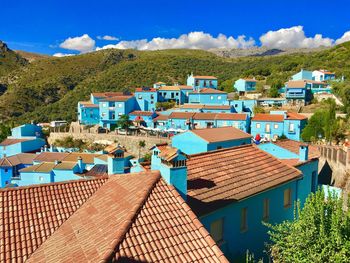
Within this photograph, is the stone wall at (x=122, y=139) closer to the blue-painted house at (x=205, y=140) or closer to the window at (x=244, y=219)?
the blue-painted house at (x=205, y=140)

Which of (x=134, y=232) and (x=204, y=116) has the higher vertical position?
(x=134, y=232)

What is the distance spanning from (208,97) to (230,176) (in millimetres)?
51895

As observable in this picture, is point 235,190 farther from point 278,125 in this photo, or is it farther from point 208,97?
point 208,97

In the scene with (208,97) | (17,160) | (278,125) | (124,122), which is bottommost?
(17,160)

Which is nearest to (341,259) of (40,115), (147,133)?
(147,133)

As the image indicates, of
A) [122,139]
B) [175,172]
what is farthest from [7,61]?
[175,172]

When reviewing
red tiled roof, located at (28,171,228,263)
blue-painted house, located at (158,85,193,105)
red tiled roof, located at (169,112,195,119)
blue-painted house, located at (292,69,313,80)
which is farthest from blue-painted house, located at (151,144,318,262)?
blue-painted house, located at (292,69,313,80)

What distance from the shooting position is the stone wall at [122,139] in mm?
51219

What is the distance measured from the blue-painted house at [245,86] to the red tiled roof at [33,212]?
63.2 m

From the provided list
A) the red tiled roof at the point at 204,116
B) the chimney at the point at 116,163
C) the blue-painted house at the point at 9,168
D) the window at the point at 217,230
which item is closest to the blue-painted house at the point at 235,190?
the window at the point at 217,230

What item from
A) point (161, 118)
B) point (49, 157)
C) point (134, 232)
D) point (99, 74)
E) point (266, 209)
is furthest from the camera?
point (99, 74)

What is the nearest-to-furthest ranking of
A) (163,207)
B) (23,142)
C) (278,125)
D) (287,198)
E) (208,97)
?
(163,207) < (287,198) < (278,125) < (23,142) < (208,97)

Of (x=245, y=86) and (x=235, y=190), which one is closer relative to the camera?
(x=235, y=190)

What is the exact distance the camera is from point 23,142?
54.0 meters
